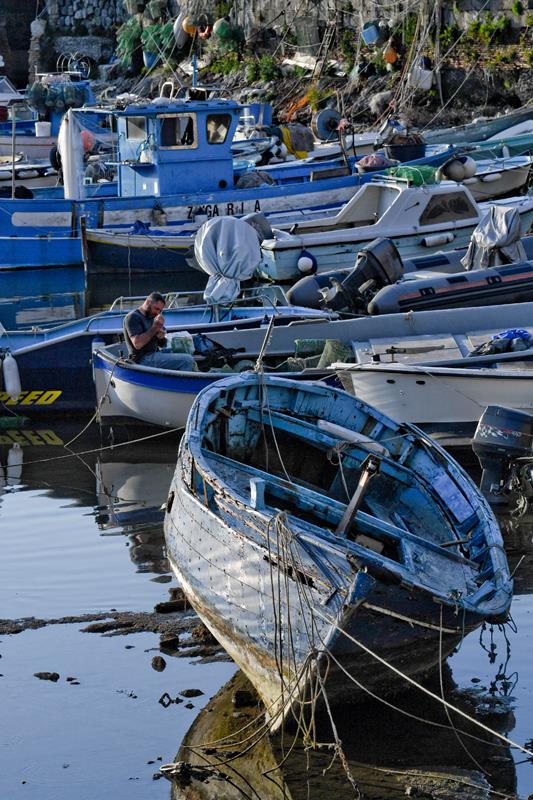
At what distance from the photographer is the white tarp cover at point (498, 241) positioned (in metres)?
15.6

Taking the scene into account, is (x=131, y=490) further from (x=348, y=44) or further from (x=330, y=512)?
(x=348, y=44)

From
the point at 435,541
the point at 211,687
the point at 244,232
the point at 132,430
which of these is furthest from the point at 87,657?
the point at 244,232

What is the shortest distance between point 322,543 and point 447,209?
47.3ft

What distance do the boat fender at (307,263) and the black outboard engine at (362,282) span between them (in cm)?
424

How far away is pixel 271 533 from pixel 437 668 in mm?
1316

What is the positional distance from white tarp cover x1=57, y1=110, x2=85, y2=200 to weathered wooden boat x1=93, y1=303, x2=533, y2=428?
34.7 ft

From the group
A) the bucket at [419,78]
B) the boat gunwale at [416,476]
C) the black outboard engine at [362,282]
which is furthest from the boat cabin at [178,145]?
the boat gunwale at [416,476]

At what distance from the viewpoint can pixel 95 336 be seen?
14180 millimetres

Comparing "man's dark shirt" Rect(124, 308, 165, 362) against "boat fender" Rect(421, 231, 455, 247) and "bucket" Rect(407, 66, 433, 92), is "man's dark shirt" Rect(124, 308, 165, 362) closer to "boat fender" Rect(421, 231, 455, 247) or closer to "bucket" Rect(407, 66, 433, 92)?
"boat fender" Rect(421, 231, 455, 247)

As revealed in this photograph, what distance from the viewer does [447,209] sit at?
20375 millimetres

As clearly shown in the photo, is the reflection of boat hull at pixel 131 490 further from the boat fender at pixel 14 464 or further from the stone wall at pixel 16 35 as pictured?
the stone wall at pixel 16 35

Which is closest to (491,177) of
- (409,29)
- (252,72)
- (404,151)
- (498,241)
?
(404,151)

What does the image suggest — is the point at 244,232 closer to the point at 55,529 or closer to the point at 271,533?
the point at 55,529

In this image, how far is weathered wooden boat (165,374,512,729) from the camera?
6.69m
